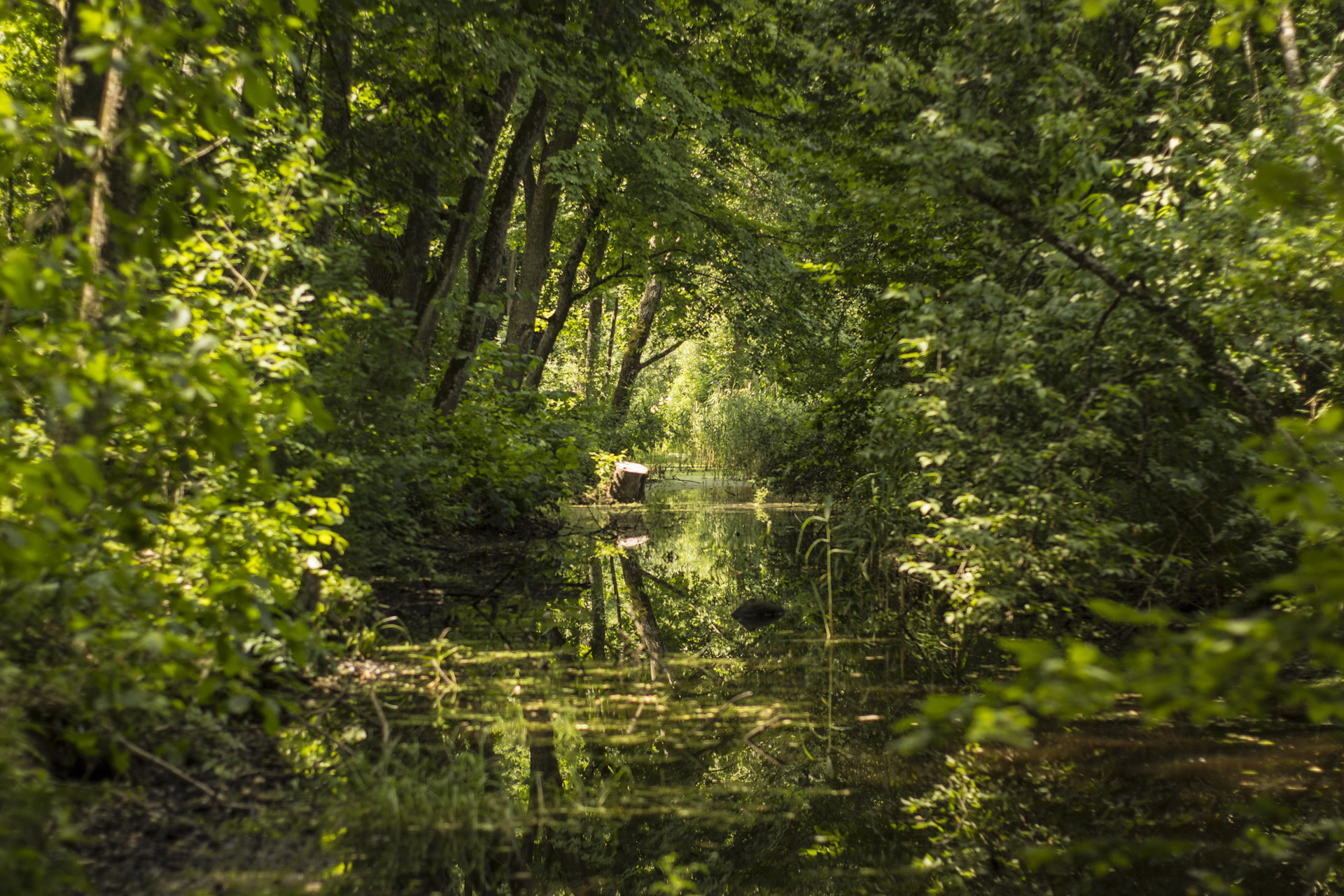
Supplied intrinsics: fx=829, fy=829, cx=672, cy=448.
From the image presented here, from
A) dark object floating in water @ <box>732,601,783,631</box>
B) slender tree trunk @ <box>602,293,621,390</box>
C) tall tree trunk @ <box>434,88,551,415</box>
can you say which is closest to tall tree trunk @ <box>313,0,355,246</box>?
tall tree trunk @ <box>434,88,551,415</box>

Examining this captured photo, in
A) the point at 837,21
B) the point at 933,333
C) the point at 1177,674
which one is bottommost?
the point at 1177,674

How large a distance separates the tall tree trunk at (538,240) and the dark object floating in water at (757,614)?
264 inches

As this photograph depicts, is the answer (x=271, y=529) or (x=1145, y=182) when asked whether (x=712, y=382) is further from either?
(x=271, y=529)

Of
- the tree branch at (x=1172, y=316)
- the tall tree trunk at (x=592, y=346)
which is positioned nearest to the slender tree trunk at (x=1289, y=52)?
the tree branch at (x=1172, y=316)

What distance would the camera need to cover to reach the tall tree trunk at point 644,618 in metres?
5.72

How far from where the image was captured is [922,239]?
28.9 feet

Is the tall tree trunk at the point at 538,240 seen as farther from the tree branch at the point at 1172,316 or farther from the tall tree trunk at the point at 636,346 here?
the tree branch at the point at 1172,316

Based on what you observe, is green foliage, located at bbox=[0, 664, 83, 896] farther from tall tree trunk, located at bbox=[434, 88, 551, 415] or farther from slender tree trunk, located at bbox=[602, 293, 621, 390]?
slender tree trunk, located at bbox=[602, 293, 621, 390]

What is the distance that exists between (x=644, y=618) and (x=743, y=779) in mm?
3346

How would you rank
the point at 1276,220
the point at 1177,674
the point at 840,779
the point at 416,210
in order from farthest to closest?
the point at 416,210, the point at 1276,220, the point at 840,779, the point at 1177,674

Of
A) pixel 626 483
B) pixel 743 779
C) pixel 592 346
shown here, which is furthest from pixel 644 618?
pixel 592 346

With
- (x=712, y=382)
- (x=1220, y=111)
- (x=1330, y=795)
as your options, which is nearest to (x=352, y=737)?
(x=1330, y=795)

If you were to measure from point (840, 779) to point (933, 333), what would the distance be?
317cm

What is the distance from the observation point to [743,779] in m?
3.74
